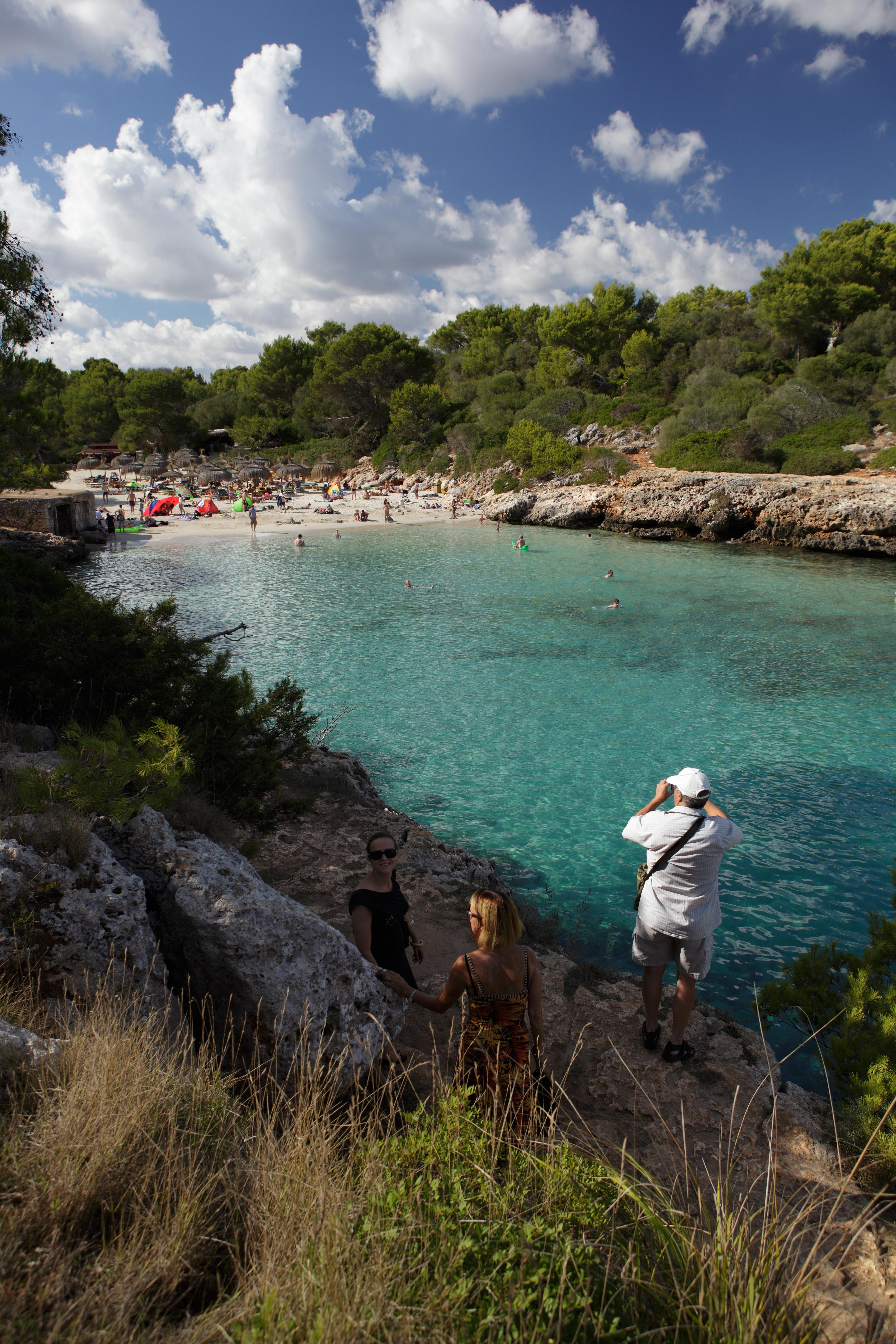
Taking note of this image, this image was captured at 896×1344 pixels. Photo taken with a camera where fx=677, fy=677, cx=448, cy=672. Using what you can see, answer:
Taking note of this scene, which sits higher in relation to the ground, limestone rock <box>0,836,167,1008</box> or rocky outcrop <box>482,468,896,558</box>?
rocky outcrop <box>482,468,896,558</box>

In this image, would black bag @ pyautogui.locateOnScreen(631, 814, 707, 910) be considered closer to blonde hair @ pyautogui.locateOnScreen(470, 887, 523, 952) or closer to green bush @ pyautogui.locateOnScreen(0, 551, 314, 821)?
blonde hair @ pyautogui.locateOnScreen(470, 887, 523, 952)

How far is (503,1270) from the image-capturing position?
77.7 inches

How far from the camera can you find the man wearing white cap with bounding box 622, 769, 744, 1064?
3.92 m

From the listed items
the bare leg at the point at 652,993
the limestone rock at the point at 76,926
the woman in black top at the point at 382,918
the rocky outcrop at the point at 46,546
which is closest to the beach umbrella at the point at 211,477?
the rocky outcrop at the point at 46,546

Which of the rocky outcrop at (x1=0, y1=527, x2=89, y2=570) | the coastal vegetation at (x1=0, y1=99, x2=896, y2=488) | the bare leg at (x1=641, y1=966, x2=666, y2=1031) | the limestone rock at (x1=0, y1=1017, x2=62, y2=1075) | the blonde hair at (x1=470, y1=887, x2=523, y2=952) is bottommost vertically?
the bare leg at (x1=641, y1=966, x2=666, y2=1031)

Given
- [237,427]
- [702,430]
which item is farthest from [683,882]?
[237,427]

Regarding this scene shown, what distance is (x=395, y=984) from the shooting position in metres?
3.53

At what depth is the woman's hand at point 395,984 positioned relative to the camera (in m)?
3.53

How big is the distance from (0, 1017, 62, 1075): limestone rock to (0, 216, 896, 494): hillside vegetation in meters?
33.4

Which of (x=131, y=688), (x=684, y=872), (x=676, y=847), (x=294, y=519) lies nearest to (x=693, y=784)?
(x=676, y=847)

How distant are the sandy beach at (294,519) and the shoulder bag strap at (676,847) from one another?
31.8 m

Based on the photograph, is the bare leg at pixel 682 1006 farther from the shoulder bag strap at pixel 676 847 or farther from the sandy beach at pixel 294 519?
the sandy beach at pixel 294 519

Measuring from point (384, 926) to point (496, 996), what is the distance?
108cm

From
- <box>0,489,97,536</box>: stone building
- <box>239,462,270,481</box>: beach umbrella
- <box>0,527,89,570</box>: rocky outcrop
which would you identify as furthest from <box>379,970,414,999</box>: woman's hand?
<box>239,462,270,481</box>: beach umbrella
